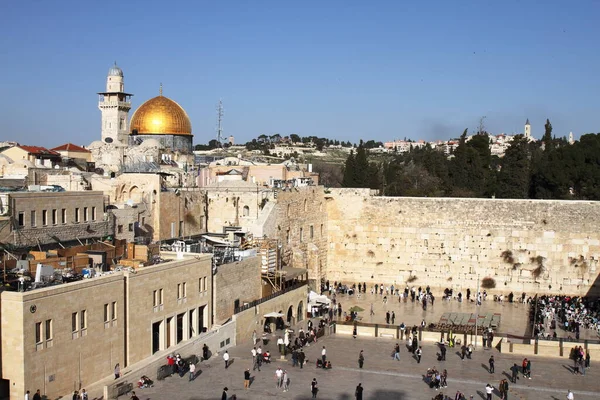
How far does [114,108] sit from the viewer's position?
39906 mm

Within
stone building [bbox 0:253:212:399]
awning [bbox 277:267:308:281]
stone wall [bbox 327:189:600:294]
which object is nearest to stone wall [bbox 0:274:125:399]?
stone building [bbox 0:253:212:399]

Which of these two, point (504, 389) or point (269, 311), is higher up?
point (269, 311)

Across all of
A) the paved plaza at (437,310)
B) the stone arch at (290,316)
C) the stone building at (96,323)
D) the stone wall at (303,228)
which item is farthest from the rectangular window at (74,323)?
the paved plaza at (437,310)

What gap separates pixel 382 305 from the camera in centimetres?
2823

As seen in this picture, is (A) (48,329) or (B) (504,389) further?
(B) (504,389)

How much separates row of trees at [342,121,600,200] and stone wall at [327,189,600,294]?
5.64 m

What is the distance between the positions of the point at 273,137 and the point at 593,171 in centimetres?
10474

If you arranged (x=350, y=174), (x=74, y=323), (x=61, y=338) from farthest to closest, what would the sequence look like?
(x=350, y=174) → (x=74, y=323) → (x=61, y=338)

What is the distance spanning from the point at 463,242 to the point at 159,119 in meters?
18.0

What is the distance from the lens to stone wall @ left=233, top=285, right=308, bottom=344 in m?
20.8

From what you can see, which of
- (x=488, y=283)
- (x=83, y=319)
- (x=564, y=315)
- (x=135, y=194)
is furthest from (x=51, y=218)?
(x=488, y=283)

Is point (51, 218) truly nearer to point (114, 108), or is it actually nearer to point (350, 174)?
point (114, 108)

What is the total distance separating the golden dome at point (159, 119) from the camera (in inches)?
1517

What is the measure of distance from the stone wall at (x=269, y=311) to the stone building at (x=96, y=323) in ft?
4.39
